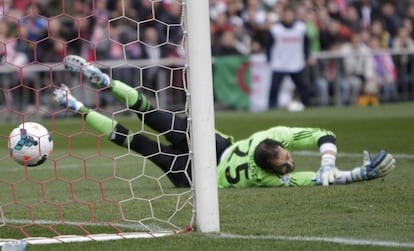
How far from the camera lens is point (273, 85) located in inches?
818

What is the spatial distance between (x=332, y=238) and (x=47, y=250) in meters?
1.63

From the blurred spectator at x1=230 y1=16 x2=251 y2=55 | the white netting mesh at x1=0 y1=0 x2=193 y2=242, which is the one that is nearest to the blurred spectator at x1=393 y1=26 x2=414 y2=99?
the blurred spectator at x1=230 y1=16 x2=251 y2=55

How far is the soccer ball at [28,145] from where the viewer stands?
303 inches

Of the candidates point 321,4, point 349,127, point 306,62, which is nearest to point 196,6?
point 349,127

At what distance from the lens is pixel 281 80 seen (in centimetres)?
2080

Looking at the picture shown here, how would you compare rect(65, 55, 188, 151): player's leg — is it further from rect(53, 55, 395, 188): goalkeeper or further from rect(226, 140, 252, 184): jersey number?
rect(226, 140, 252, 184): jersey number

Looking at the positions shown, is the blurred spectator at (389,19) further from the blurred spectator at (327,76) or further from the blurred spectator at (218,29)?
the blurred spectator at (218,29)

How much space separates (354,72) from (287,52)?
194cm

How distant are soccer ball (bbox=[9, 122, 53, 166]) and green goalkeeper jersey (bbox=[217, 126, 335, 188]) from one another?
1572mm

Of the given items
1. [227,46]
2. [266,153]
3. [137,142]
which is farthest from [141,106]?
[227,46]

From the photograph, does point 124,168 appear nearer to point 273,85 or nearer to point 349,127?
point 349,127

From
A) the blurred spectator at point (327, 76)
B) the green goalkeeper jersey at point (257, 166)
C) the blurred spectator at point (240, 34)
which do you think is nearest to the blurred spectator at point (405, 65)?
the blurred spectator at point (327, 76)

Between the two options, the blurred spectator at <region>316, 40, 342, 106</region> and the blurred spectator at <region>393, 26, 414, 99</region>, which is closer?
the blurred spectator at <region>316, 40, 342, 106</region>

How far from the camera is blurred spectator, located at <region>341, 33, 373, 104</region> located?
2172 centimetres
